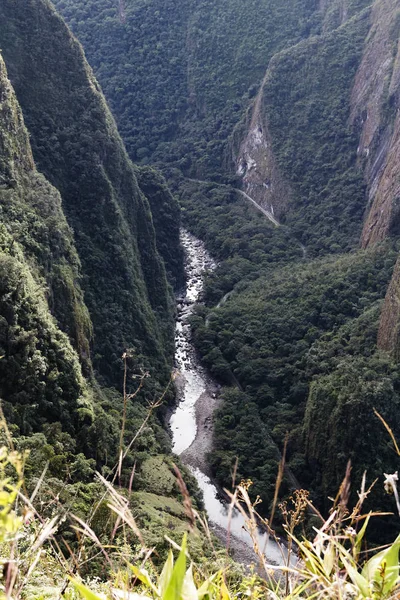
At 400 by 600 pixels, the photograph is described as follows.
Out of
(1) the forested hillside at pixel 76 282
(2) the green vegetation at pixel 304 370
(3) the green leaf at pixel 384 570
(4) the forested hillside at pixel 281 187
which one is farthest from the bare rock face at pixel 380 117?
(3) the green leaf at pixel 384 570

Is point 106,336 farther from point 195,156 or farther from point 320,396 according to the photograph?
point 195,156

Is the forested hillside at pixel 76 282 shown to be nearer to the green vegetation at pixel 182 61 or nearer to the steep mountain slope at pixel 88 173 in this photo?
the steep mountain slope at pixel 88 173

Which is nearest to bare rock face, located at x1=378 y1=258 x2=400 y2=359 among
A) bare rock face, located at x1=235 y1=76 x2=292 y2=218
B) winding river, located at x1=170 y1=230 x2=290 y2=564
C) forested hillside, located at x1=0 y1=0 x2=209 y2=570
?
winding river, located at x1=170 y1=230 x2=290 y2=564

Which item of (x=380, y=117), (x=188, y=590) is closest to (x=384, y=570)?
(x=188, y=590)

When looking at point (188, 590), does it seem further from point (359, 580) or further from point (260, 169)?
point (260, 169)

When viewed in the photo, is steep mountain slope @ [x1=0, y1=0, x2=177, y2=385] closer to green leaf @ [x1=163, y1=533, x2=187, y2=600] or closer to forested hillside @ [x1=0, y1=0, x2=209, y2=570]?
forested hillside @ [x1=0, y1=0, x2=209, y2=570]

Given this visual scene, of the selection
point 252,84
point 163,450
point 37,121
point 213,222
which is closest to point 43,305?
point 163,450
